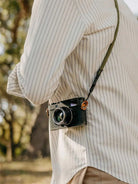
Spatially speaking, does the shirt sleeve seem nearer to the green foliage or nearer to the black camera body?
the black camera body

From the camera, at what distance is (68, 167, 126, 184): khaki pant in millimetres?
1175

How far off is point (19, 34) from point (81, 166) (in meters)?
11.6

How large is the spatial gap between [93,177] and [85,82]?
0.29 m

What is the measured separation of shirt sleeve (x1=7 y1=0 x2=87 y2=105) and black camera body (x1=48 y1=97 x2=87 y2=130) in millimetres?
109

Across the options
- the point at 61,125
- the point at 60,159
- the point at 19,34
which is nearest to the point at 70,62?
the point at 61,125

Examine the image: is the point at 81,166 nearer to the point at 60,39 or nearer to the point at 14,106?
the point at 60,39

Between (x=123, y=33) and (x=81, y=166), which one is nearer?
(x=81, y=166)

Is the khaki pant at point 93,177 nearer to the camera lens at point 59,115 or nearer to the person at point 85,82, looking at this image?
the person at point 85,82

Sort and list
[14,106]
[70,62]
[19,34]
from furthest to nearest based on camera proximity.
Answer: [14,106] → [19,34] → [70,62]

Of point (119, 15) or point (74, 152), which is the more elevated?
point (119, 15)

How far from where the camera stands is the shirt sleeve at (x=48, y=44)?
3.77 ft

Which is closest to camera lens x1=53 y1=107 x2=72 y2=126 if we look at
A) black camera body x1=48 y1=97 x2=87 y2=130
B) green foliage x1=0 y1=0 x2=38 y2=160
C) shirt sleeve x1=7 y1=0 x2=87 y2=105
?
black camera body x1=48 y1=97 x2=87 y2=130

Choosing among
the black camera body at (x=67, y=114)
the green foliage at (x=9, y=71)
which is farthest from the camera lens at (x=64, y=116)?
the green foliage at (x=9, y=71)

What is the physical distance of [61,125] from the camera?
129cm
